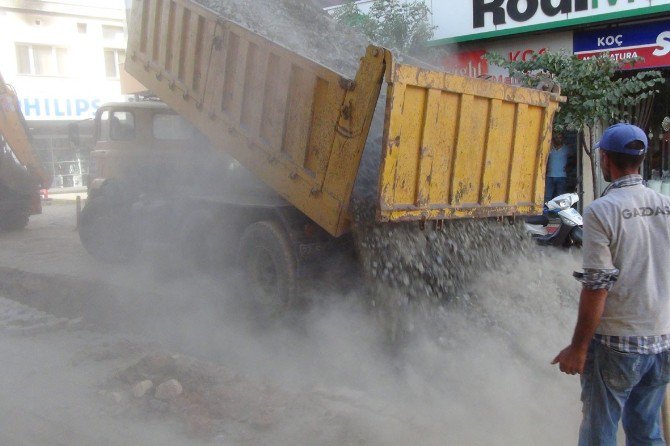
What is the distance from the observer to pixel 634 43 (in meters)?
9.70

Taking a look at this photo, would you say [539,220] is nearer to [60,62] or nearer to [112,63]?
A: [60,62]

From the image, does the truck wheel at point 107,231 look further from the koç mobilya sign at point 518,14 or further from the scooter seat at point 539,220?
the koç mobilya sign at point 518,14

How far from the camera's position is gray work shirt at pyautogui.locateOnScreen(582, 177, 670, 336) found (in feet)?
8.29

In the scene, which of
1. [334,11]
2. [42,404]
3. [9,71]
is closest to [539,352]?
[42,404]

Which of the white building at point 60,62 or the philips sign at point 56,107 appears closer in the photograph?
the white building at point 60,62

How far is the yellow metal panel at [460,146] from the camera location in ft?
14.5

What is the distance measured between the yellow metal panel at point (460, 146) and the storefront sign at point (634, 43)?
5.11m

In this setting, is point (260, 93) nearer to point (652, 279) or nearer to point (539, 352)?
point (539, 352)

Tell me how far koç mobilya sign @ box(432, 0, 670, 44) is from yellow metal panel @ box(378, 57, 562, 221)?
197 inches

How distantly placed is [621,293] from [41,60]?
28.7 meters

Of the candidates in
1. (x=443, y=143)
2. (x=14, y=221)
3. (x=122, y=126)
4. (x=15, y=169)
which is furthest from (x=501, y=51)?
(x=14, y=221)

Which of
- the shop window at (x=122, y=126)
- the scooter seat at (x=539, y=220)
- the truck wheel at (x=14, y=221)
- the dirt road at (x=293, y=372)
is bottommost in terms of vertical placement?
the truck wheel at (x=14, y=221)

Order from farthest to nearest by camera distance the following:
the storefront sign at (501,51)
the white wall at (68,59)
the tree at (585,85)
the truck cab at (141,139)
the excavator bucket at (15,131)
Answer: the white wall at (68,59) < the excavator bucket at (15,131) < the storefront sign at (501,51) < the tree at (585,85) < the truck cab at (141,139)

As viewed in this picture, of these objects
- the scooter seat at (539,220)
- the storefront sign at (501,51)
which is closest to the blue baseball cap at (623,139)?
the scooter seat at (539,220)
